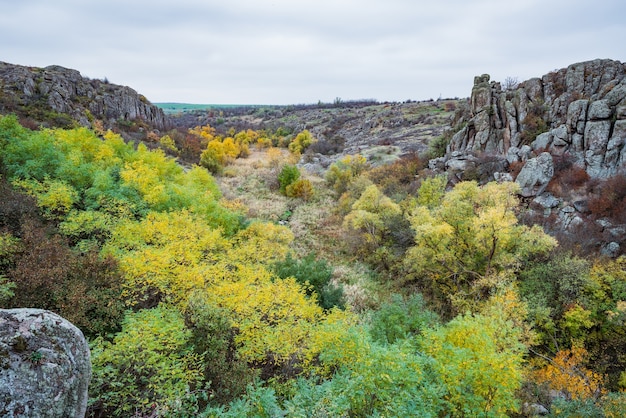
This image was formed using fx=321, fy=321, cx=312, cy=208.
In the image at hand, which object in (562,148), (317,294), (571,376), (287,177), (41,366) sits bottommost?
(571,376)

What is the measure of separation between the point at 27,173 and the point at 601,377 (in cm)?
3322

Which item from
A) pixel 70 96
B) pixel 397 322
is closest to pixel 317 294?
pixel 397 322

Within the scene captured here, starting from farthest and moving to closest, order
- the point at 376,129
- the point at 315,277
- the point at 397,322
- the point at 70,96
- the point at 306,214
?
the point at 376,129 < the point at 70,96 < the point at 306,214 < the point at 315,277 < the point at 397,322

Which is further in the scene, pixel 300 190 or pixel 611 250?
pixel 300 190

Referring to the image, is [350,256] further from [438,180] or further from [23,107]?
[23,107]

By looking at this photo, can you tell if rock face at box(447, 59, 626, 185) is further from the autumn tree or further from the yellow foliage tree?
the yellow foliage tree

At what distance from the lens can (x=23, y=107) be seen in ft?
141

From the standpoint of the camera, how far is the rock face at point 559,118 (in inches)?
1139

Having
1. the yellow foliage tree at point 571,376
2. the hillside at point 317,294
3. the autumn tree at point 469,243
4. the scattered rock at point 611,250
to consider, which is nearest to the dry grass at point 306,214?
the hillside at point 317,294

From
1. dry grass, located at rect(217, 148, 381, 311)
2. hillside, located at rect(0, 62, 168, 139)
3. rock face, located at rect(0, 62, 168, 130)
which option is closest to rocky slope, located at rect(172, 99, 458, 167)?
dry grass, located at rect(217, 148, 381, 311)

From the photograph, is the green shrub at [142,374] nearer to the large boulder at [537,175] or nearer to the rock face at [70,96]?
the large boulder at [537,175]

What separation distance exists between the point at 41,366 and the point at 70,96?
67.3 metres

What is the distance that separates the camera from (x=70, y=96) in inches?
2240

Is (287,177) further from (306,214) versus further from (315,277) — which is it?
(315,277)
